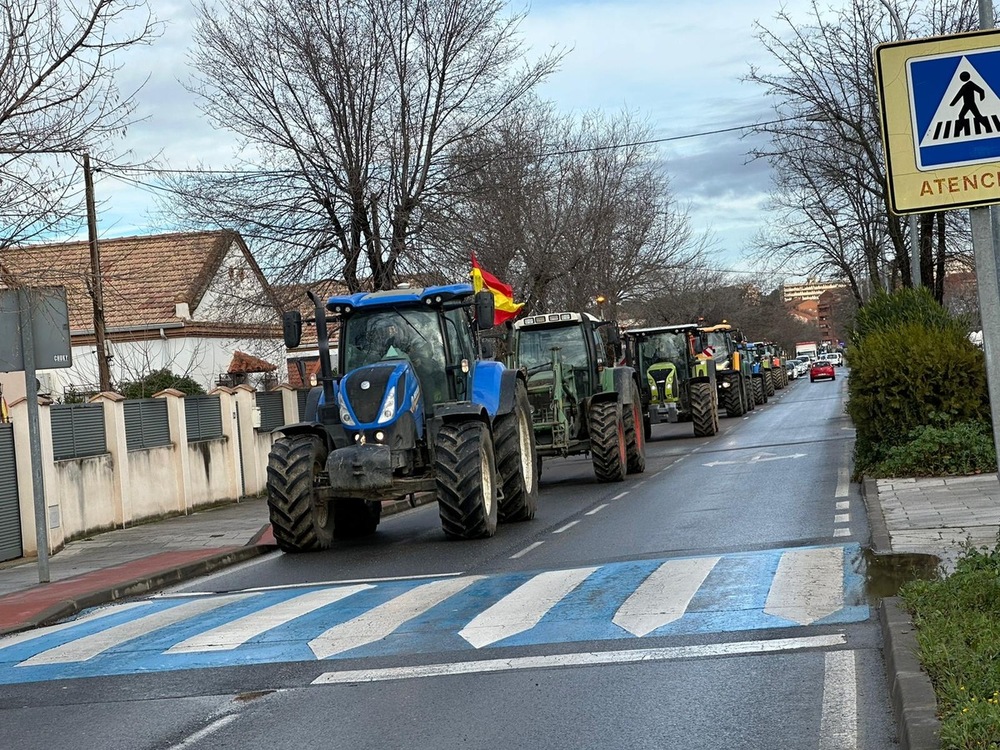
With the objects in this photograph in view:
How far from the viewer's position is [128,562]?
1516cm

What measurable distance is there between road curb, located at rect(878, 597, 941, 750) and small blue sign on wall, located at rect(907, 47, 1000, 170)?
2413 millimetres

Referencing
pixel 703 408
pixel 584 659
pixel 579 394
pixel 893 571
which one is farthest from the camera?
pixel 703 408

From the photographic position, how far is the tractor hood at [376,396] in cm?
1434

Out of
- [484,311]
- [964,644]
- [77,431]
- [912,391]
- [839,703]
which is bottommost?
[839,703]

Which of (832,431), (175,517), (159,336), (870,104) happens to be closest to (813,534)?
(175,517)

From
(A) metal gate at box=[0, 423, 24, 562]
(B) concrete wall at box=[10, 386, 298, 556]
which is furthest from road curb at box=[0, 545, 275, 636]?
(A) metal gate at box=[0, 423, 24, 562]

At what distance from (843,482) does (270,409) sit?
12446 millimetres

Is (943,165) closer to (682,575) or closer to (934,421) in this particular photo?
(682,575)

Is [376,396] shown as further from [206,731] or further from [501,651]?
[206,731]

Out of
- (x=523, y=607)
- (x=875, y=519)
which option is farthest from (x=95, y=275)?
(x=875, y=519)

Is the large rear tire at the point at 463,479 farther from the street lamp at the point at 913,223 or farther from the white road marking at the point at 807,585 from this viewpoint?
the street lamp at the point at 913,223

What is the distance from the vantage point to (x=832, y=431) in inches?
1199

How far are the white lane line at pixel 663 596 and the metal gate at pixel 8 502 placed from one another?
29.7 ft

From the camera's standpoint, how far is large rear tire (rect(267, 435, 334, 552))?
47.2ft
